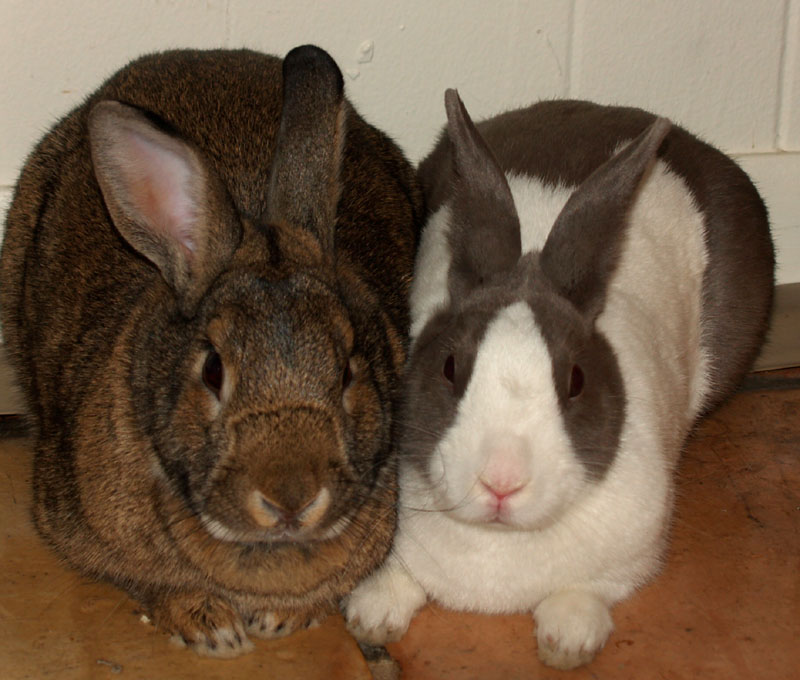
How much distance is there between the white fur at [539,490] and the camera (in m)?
2.28

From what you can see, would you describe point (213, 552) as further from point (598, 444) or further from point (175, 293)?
point (598, 444)

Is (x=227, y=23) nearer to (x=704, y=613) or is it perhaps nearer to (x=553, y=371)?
(x=553, y=371)

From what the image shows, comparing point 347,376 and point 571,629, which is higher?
point 347,376

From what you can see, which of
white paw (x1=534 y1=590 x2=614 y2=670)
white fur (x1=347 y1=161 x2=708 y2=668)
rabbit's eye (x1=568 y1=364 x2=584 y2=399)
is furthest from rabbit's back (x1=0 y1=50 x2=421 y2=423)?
white paw (x1=534 y1=590 x2=614 y2=670)

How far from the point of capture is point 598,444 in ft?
7.88

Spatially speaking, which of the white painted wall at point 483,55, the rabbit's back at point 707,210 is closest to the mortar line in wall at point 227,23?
the white painted wall at point 483,55

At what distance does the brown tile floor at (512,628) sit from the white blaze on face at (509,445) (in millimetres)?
389

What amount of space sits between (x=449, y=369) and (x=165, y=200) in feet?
2.31

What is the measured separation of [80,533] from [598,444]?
1.17 m

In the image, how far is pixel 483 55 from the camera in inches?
152

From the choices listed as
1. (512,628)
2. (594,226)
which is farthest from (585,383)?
(512,628)

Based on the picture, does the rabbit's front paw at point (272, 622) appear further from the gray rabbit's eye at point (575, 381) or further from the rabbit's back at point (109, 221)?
the gray rabbit's eye at point (575, 381)

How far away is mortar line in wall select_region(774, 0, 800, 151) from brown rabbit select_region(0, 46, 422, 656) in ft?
6.52

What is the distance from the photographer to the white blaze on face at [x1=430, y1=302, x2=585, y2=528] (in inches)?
88.0
